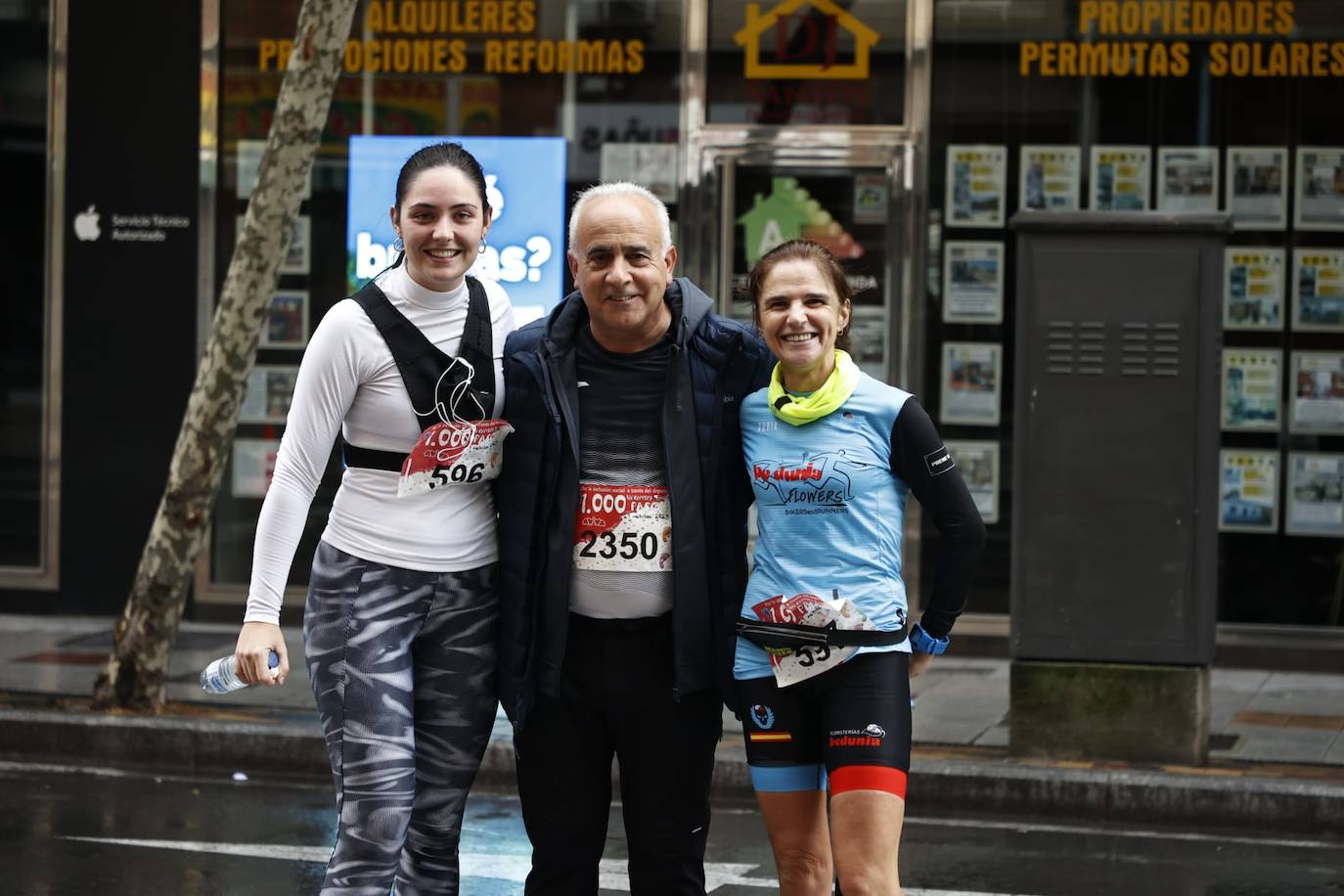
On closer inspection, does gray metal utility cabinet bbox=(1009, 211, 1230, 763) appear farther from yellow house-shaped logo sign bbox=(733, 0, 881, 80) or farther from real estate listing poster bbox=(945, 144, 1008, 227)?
yellow house-shaped logo sign bbox=(733, 0, 881, 80)

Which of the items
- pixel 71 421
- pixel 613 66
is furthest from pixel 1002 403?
pixel 71 421

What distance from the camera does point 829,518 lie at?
416 centimetres

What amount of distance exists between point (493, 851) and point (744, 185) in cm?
553

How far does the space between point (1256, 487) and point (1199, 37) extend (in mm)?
2507

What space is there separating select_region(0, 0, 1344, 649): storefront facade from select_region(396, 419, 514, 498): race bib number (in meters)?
7.09

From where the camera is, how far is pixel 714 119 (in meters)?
11.3

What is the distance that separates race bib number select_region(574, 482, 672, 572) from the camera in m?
4.16

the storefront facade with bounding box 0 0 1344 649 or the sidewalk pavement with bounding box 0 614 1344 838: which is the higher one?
the storefront facade with bounding box 0 0 1344 649

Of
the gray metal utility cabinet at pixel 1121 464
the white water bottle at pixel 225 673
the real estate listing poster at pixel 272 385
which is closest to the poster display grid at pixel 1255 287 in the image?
the gray metal utility cabinet at pixel 1121 464

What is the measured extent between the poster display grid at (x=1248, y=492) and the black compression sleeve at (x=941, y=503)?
7120mm

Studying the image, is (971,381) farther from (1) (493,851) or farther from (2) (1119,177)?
(1) (493,851)

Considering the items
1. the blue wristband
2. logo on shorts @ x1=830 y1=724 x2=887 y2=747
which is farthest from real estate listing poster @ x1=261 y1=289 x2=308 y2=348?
logo on shorts @ x1=830 y1=724 x2=887 y2=747

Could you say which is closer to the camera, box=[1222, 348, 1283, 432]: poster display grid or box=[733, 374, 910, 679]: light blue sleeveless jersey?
box=[733, 374, 910, 679]: light blue sleeveless jersey

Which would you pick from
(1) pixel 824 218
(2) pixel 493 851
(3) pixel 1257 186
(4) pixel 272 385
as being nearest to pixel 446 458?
(2) pixel 493 851
